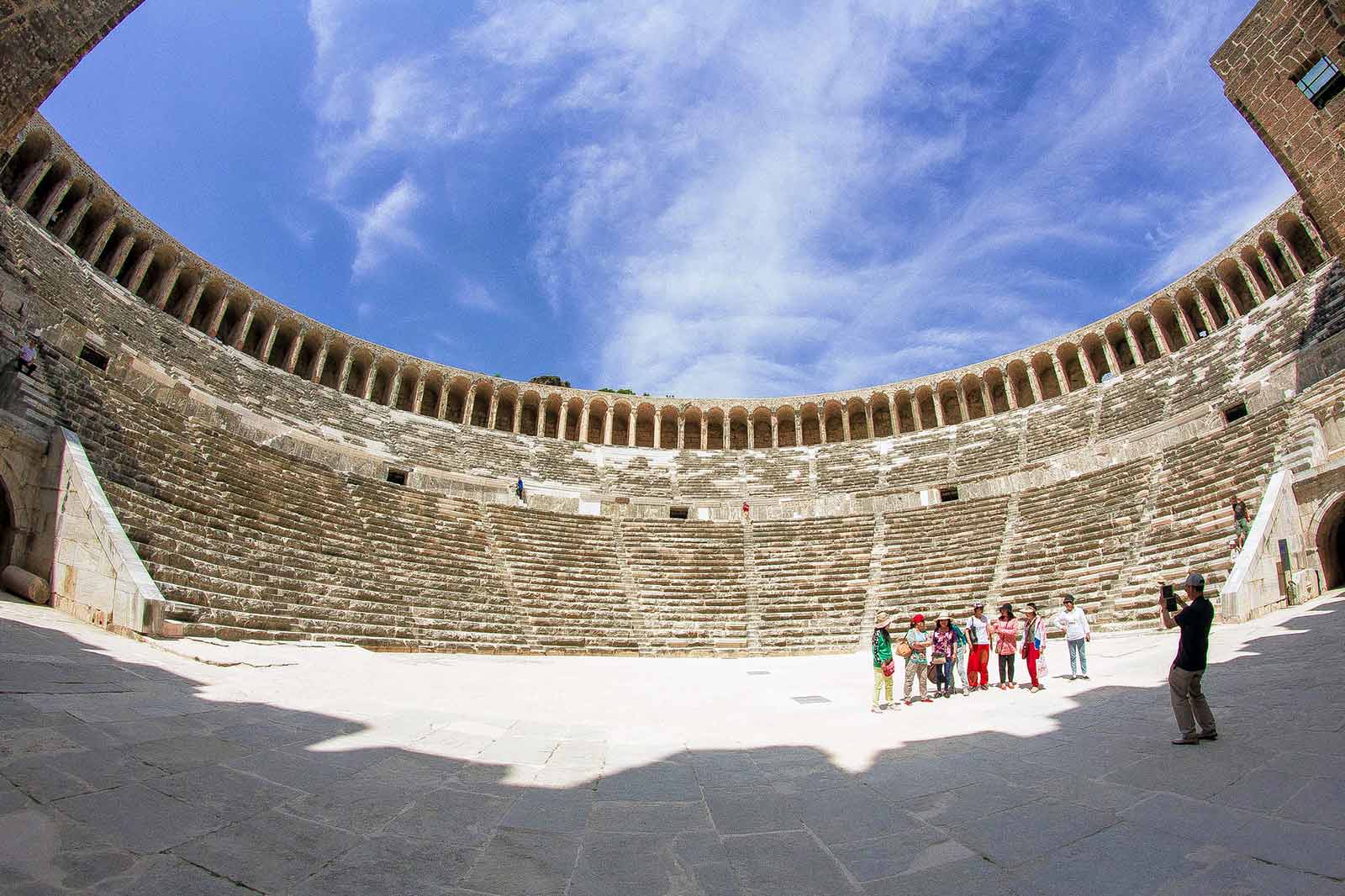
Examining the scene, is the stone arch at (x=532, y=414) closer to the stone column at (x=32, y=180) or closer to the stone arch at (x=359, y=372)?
the stone arch at (x=359, y=372)

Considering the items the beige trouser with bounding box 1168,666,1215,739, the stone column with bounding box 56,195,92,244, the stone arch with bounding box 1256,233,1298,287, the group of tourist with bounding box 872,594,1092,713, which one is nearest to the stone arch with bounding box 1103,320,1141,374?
the stone arch with bounding box 1256,233,1298,287

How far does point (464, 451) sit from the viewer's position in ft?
91.8

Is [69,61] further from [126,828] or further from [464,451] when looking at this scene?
[464,451]

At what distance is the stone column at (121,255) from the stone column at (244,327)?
13.6 ft

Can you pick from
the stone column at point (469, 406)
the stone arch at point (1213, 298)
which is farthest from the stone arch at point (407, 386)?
the stone arch at point (1213, 298)

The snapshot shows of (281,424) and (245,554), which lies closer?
(245,554)

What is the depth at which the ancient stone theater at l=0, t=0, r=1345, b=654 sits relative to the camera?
11234 mm

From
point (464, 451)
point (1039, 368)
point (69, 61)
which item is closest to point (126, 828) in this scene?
point (69, 61)

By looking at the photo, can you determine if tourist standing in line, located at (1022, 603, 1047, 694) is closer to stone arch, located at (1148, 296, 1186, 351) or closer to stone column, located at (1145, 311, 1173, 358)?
stone column, located at (1145, 311, 1173, 358)

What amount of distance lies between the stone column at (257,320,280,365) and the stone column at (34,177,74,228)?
746 cm

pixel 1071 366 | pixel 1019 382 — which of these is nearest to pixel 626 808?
pixel 1019 382

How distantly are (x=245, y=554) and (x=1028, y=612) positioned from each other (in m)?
15.5

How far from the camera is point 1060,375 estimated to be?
97.9 feet

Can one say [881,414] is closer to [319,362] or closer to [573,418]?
[573,418]
